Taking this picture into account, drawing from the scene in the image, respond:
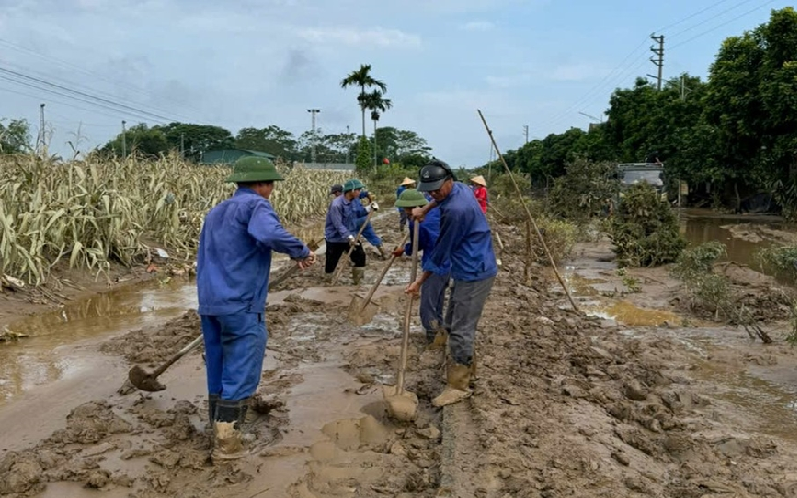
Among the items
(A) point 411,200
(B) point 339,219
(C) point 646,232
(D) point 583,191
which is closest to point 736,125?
(D) point 583,191

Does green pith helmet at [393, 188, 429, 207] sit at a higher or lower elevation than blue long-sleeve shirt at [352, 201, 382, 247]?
higher

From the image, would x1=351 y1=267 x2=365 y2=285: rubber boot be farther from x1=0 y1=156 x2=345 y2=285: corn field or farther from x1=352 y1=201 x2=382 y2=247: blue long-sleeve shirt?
x1=0 y1=156 x2=345 y2=285: corn field

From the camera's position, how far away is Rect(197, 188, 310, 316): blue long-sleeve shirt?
382 cm

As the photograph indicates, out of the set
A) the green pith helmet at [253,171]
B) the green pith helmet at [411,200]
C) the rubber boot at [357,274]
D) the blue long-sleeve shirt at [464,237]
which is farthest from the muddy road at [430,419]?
the rubber boot at [357,274]

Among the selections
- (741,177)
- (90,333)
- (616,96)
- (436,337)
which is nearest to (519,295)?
(436,337)

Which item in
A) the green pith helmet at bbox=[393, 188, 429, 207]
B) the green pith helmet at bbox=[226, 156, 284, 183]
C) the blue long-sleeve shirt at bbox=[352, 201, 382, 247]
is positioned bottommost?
the blue long-sleeve shirt at bbox=[352, 201, 382, 247]

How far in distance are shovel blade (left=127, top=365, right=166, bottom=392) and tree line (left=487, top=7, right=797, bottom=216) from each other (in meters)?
18.5

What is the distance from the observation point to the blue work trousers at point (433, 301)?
20.6ft

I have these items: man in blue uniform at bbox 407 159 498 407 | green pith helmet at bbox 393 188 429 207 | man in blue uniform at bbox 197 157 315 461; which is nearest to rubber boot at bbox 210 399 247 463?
man in blue uniform at bbox 197 157 315 461

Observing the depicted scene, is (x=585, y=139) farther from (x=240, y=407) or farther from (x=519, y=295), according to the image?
(x=240, y=407)

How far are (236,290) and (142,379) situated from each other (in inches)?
59.4

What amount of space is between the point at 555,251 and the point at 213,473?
1031 centimetres

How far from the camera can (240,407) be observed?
393 cm

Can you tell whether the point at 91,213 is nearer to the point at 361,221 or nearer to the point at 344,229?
the point at 344,229
